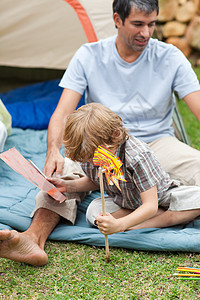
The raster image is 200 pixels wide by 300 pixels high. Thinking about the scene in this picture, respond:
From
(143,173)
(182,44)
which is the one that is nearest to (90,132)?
(143,173)

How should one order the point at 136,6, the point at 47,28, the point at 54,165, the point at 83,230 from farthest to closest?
the point at 47,28 < the point at 136,6 < the point at 54,165 < the point at 83,230

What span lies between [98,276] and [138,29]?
115 centimetres

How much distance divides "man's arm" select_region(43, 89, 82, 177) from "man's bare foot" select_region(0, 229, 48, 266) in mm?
387

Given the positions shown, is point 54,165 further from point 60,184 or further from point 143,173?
point 143,173

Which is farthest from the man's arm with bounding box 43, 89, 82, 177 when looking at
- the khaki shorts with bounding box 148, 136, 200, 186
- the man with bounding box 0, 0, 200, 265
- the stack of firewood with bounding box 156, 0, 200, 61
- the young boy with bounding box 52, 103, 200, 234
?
the stack of firewood with bounding box 156, 0, 200, 61

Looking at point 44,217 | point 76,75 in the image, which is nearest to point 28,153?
point 76,75

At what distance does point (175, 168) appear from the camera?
2.00m

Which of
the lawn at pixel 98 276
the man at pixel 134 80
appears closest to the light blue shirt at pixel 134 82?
the man at pixel 134 80

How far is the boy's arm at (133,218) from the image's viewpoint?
147cm

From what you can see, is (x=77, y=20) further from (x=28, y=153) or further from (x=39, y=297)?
(x=39, y=297)

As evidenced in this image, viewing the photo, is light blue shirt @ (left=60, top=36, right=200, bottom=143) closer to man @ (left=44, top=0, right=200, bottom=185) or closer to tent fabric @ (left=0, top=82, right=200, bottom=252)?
man @ (left=44, top=0, right=200, bottom=185)

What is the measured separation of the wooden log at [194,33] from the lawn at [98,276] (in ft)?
14.3

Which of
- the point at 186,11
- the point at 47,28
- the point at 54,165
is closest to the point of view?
the point at 54,165

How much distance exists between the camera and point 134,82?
2.16 meters
